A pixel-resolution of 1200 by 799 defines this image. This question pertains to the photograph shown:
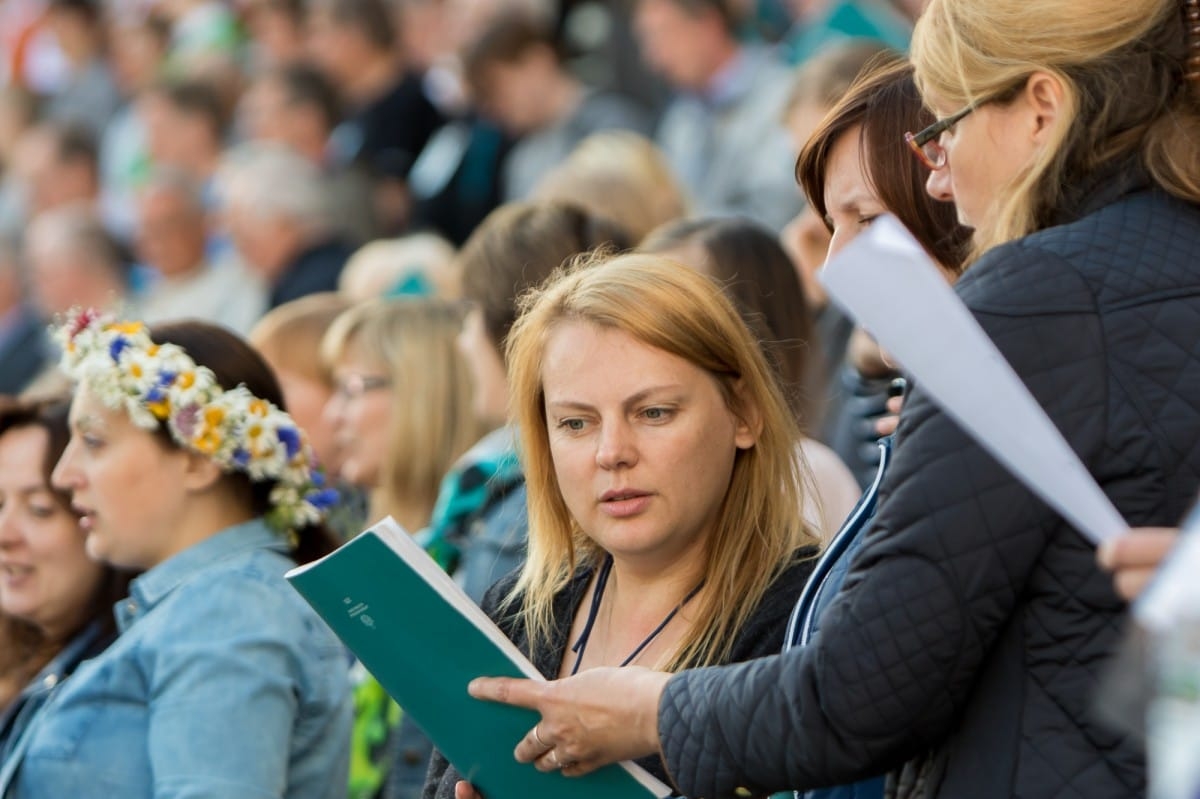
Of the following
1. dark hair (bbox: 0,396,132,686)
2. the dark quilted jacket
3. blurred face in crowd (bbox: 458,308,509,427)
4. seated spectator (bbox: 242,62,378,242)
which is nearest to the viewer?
the dark quilted jacket

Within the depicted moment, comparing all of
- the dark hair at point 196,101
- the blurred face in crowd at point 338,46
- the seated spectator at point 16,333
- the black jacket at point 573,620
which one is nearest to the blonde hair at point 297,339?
the black jacket at point 573,620

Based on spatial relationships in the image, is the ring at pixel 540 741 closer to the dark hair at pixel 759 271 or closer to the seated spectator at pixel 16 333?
the dark hair at pixel 759 271

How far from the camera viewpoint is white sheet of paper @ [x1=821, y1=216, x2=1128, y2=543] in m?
1.97

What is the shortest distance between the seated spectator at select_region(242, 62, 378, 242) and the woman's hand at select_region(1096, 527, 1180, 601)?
25.3 ft

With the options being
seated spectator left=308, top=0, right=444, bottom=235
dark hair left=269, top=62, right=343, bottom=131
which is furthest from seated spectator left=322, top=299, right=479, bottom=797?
dark hair left=269, top=62, right=343, bottom=131

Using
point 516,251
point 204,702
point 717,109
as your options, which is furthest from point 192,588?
point 717,109

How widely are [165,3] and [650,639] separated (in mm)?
11602

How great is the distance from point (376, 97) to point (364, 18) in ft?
2.12

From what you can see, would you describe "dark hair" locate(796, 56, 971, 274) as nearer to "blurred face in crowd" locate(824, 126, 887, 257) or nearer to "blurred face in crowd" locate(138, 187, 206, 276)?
"blurred face in crowd" locate(824, 126, 887, 257)

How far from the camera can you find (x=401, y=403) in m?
5.40

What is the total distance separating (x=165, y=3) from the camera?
44.9 feet

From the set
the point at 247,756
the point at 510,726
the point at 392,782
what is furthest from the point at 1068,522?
the point at 392,782

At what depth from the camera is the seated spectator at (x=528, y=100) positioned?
354 inches

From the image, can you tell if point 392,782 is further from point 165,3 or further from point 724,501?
point 165,3
